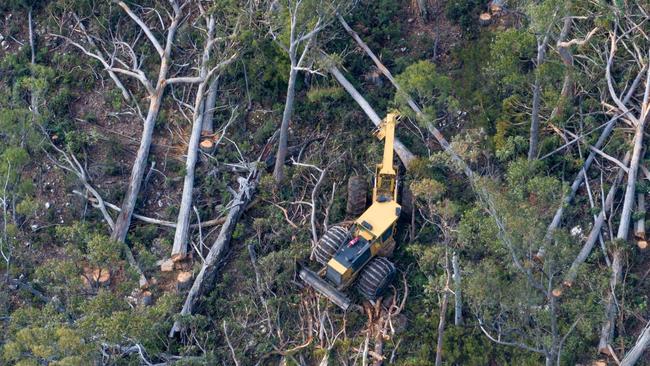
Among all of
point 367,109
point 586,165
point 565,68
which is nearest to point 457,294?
point 586,165

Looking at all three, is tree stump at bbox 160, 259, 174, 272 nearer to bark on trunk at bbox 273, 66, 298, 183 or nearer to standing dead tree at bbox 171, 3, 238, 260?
standing dead tree at bbox 171, 3, 238, 260

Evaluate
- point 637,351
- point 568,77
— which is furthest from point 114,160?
point 637,351

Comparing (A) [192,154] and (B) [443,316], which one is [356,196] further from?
(A) [192,154]

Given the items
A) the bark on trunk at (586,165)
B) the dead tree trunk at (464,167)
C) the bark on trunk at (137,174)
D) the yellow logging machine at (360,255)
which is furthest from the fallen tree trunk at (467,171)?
the bark on trunk at (137,174)

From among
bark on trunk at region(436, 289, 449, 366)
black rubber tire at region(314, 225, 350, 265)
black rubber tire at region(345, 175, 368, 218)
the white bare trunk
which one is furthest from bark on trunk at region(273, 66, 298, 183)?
the white bare trunk

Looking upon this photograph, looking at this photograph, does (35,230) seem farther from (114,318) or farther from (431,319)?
(431,319)

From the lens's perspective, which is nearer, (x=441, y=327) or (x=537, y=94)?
(x=441, y=327)
